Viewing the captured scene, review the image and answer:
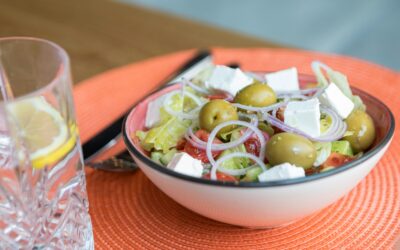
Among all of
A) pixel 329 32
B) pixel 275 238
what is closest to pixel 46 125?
pixel 275 238

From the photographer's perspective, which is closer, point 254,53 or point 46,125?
point 46,125

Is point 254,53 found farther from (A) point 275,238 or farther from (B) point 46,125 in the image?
(B) point 46,125

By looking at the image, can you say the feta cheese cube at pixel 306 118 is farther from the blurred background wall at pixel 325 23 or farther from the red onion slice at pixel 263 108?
the blurred background wall at pixel 325 23

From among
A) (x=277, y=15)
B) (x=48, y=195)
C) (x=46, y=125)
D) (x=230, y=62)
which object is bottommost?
(x=277, y=15)

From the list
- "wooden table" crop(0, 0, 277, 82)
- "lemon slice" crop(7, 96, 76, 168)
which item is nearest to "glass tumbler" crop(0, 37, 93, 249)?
"lemon slice" crop(7, 96, 76, 168)

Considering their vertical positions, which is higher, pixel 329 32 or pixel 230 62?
pixel 230 62

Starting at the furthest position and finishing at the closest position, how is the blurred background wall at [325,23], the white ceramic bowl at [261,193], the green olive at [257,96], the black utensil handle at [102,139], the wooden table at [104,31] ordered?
the blurred background wall at [325,23]
the wooden table at [104,31]
the black utensil handle at [102,139]
the green olive at [257,96]
the white ceramic bowl at [261,193]

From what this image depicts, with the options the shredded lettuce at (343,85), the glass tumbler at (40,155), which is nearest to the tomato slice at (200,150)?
the glass tumbler at (40,155)
